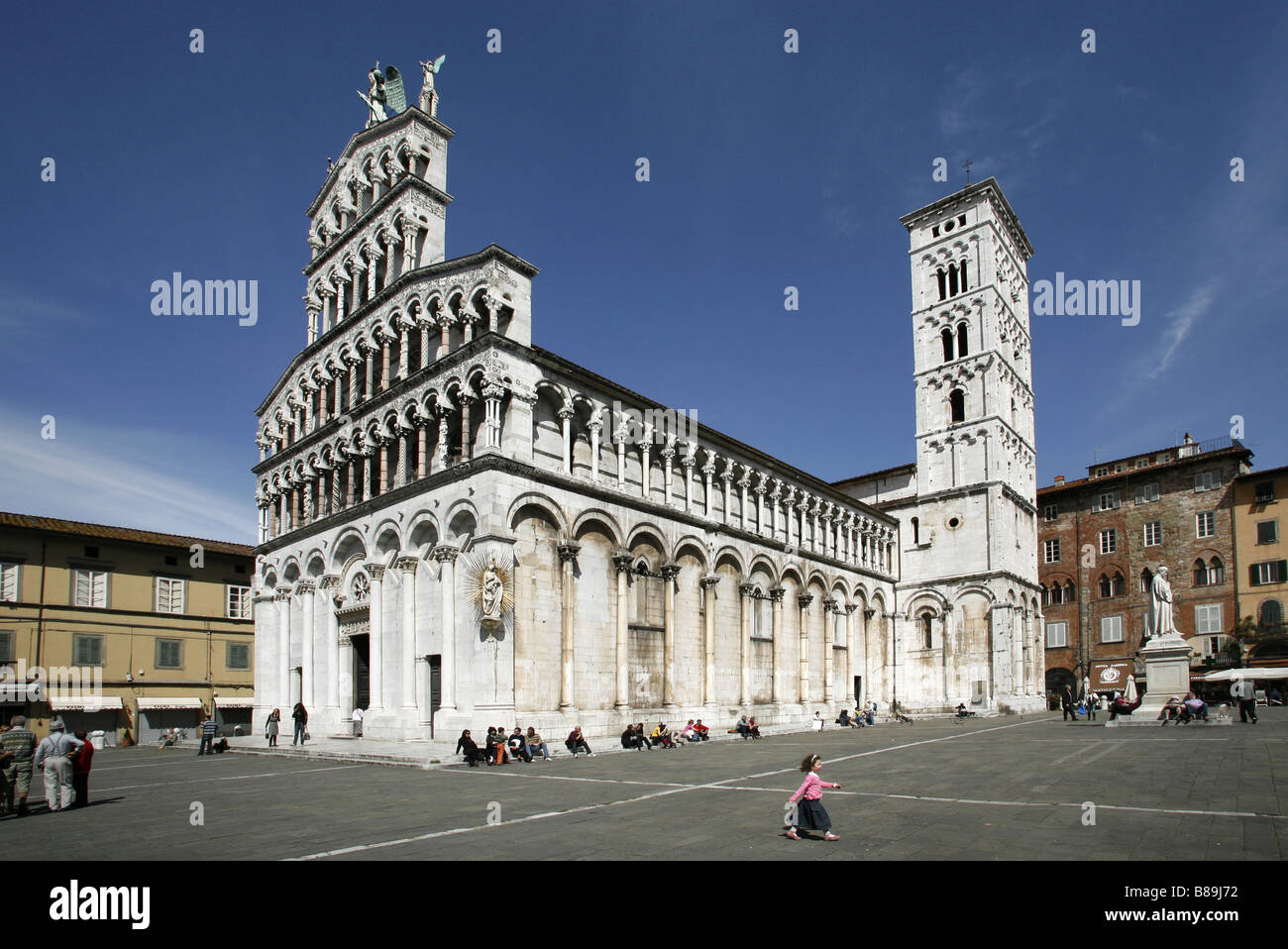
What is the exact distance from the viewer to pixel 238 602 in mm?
50156

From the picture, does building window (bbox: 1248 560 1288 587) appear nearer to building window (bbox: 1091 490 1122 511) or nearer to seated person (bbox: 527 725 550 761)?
building window (bbox: 1091 490 1122 511)

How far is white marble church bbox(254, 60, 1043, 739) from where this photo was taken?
28453 millimetres

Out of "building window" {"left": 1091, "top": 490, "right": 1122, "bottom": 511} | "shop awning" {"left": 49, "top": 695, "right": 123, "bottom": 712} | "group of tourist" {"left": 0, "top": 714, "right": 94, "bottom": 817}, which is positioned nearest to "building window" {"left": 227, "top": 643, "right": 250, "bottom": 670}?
"shop awning" {"left": 49, "top": 695, "right": 123, "bottom": 712}

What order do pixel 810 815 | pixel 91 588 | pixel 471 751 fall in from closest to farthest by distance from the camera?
pixel 810 815 → pixel 471 751 → pixel 91 588

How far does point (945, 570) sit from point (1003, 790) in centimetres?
3905

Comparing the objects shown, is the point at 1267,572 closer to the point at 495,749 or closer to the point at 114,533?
the point at 495,749

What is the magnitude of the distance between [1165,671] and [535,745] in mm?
24960

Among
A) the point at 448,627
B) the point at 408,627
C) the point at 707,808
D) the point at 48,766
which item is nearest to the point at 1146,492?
the point at 448,627

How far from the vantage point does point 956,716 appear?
48562 millimetres

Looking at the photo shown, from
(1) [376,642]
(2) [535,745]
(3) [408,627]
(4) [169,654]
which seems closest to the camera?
(2) [535,745]

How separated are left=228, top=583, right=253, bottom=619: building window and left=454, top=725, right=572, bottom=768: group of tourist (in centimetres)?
2906
